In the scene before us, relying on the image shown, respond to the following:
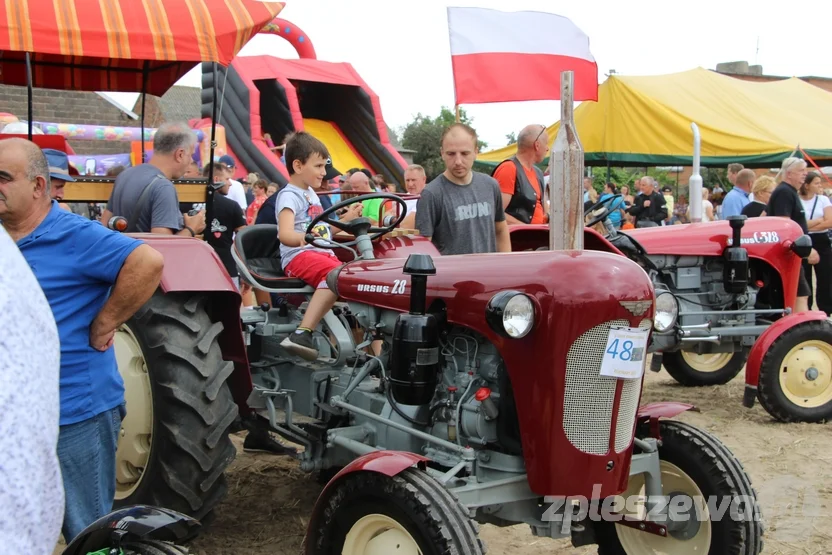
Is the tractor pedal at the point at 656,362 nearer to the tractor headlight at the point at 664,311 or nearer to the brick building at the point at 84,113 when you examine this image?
the tractor headlight at the point at 664,311

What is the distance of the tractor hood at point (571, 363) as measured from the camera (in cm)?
259

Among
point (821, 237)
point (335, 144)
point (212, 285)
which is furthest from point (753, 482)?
point (335, 144)

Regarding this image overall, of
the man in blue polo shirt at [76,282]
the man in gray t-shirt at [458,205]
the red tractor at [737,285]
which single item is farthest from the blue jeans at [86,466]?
the red tractor at [737,285]

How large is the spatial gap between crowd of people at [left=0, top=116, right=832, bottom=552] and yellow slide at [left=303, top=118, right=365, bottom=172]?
13705mm

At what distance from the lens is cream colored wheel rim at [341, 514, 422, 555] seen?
255 cm

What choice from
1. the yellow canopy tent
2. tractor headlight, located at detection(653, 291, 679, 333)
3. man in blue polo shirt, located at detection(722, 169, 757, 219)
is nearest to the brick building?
the yellow canopy tent

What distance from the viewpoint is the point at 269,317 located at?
4.16 meters

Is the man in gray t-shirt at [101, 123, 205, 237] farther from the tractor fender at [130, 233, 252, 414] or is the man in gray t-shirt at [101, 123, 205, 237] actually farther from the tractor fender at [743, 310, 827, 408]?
the tractor fender at [743, 310, 827, 408]

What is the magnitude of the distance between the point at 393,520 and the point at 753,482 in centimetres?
256

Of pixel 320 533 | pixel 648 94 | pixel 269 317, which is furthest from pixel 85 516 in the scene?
pixel 648 94

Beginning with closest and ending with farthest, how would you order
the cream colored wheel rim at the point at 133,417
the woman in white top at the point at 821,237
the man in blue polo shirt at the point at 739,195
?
the cream colored wheel rim at the point at 133,417
the woman in white top at the point at 821,237
the man in blue polo shirt at the point at 739,195

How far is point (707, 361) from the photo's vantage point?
6762mm

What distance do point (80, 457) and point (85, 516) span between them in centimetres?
18

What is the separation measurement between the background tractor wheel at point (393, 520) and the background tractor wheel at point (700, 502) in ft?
2.88
